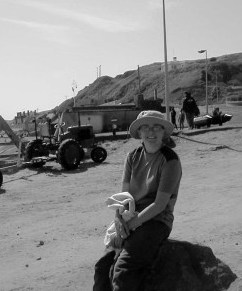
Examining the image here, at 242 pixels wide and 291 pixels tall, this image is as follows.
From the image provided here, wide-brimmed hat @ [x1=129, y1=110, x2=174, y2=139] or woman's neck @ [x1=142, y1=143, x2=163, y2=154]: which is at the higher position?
wide-brimmed hat @ [x1=129, y1=110, x2=174, y2=139]

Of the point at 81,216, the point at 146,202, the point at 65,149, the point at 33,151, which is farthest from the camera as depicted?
the point at 33,151

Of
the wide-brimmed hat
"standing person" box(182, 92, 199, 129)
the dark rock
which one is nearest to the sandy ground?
the dark rock

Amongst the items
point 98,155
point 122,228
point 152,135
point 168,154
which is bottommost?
point 98,155

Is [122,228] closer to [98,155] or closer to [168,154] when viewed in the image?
[168,154]

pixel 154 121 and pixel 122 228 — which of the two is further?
pixel 154 121

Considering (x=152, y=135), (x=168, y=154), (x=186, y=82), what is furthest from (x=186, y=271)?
(x=186, y=82)

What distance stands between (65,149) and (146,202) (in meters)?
12.4

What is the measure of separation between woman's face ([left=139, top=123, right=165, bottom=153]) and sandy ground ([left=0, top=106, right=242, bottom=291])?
1.31m

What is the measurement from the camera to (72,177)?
15.1m

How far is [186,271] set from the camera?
4297 millimetres

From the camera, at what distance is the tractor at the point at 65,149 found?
16.6m

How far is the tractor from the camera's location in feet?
54.4

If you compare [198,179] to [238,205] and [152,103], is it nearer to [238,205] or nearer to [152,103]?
[238,205]

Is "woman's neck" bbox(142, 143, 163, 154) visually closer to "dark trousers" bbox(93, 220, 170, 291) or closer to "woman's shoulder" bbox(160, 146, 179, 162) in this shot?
"woman's shoulder" bbox(160, 146, 179, 162)
